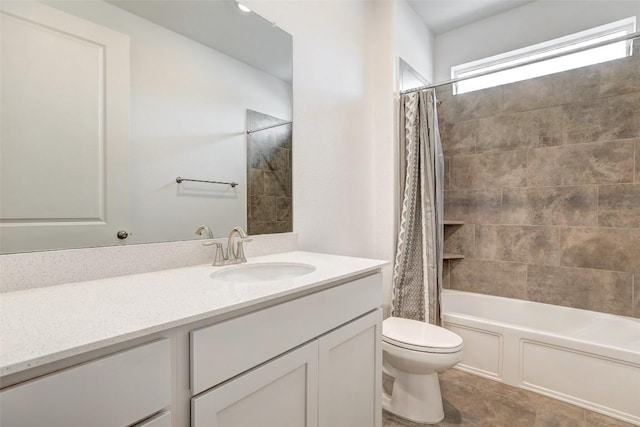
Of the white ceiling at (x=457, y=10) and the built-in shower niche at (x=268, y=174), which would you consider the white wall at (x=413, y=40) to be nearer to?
the white ceiling at (x=457, y=10)

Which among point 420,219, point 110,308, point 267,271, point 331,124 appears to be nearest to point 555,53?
point 420,219

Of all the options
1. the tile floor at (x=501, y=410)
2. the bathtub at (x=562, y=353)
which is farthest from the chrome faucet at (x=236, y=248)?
the bathtub at (x=562, y=353)

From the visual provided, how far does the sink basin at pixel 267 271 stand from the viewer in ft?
4.08

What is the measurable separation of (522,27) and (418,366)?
2676 millimetres

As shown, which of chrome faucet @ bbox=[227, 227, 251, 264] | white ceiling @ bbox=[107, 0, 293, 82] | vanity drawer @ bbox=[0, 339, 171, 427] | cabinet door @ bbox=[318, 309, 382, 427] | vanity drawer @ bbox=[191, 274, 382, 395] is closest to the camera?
vanity drawer @ bbox=[0, 339, 171, 427]

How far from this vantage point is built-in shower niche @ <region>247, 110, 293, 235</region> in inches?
58.8

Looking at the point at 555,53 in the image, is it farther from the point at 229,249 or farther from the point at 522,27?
the point at 229,249

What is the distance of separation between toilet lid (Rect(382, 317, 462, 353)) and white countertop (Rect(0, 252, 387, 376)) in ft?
2.54

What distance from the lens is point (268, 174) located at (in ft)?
5.10

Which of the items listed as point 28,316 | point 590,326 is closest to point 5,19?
point 28,316

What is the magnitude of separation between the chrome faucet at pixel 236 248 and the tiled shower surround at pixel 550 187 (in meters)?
2.13

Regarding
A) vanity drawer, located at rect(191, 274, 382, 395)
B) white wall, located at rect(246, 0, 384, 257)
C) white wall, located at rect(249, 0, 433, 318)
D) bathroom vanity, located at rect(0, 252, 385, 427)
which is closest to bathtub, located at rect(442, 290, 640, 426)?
white wall, located at rect(249, 0, 433, 318)

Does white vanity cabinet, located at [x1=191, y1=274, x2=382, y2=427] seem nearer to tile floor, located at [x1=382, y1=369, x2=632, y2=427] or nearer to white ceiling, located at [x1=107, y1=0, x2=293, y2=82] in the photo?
tile floor, located at [x1=382, y1=369, x2=632, y2=427]

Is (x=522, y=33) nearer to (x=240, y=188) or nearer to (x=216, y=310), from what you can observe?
(x=240, y=188)
